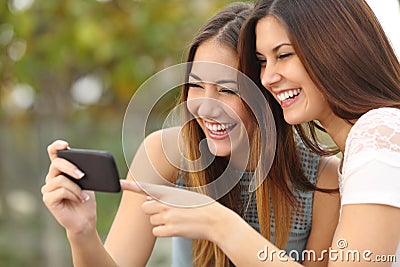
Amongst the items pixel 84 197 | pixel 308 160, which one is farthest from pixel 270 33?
pixel 84 197

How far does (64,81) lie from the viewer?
141 inches

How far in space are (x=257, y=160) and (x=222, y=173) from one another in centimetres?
13

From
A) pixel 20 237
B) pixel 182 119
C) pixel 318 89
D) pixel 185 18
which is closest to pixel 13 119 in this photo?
pixel 20 237

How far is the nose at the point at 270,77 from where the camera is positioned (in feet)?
5.12

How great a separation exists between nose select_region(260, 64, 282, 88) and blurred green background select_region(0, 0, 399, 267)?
103 centimetres

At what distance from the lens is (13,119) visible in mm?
3764

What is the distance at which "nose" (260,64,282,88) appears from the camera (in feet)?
5.12

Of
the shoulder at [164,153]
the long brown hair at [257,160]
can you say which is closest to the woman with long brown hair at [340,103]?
the long brown hair at [257,160]

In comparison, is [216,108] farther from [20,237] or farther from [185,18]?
[20,237]

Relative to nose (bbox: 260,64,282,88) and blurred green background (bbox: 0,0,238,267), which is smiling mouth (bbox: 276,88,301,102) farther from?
blurred green background (bbox: 0,0,238,267)

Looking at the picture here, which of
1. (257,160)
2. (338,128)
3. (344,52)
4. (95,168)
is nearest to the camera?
(95,168)

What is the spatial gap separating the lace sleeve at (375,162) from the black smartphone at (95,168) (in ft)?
1.43

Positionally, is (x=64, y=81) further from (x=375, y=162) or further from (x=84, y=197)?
(x=375, y=162)

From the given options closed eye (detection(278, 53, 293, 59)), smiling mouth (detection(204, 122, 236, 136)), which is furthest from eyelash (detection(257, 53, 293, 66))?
smiling mouth (detection(204, 122, 236, 136))
